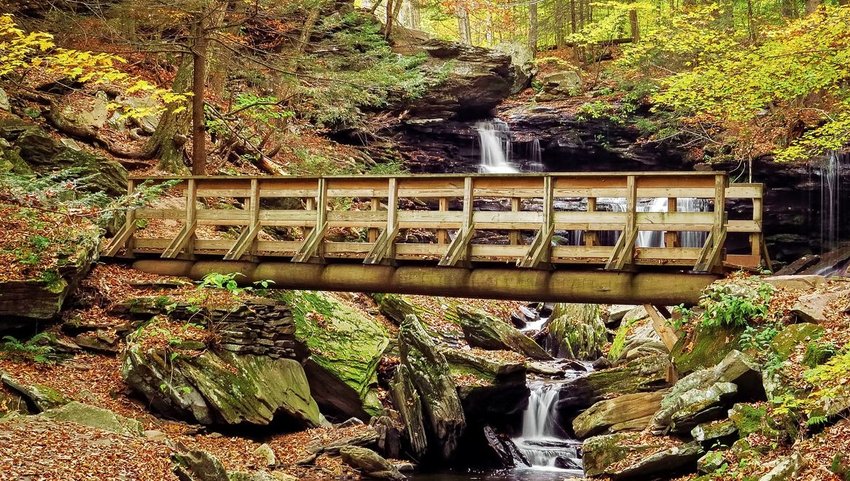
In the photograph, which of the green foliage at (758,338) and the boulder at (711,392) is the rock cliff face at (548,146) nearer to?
the green foliage at (758,338)

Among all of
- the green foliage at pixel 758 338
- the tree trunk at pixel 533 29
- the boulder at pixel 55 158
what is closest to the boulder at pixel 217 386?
the boulder at pixel 55 158

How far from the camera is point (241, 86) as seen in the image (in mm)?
24031

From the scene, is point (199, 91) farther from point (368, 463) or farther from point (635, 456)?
point (635, 456)

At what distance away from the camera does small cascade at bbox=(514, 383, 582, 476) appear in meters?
13.5

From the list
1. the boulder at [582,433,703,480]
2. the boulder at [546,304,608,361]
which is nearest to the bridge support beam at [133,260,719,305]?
the boulder at [582,433,703,480]

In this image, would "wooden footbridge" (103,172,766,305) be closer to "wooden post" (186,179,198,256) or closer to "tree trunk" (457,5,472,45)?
"wooden post" (186,179,198,256)

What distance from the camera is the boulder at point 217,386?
1059 cm

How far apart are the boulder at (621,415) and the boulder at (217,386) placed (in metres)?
4.38

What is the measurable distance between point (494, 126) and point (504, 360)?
13.4 m

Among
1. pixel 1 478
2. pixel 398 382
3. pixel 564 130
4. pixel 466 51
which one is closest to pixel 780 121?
pixel 564 130

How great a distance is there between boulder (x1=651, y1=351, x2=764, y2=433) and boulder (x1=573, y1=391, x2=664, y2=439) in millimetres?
1686

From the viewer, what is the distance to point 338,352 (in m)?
14.3

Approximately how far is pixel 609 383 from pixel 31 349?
32.4ft

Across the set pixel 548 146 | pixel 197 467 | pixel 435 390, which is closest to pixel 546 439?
pixel 435 390
